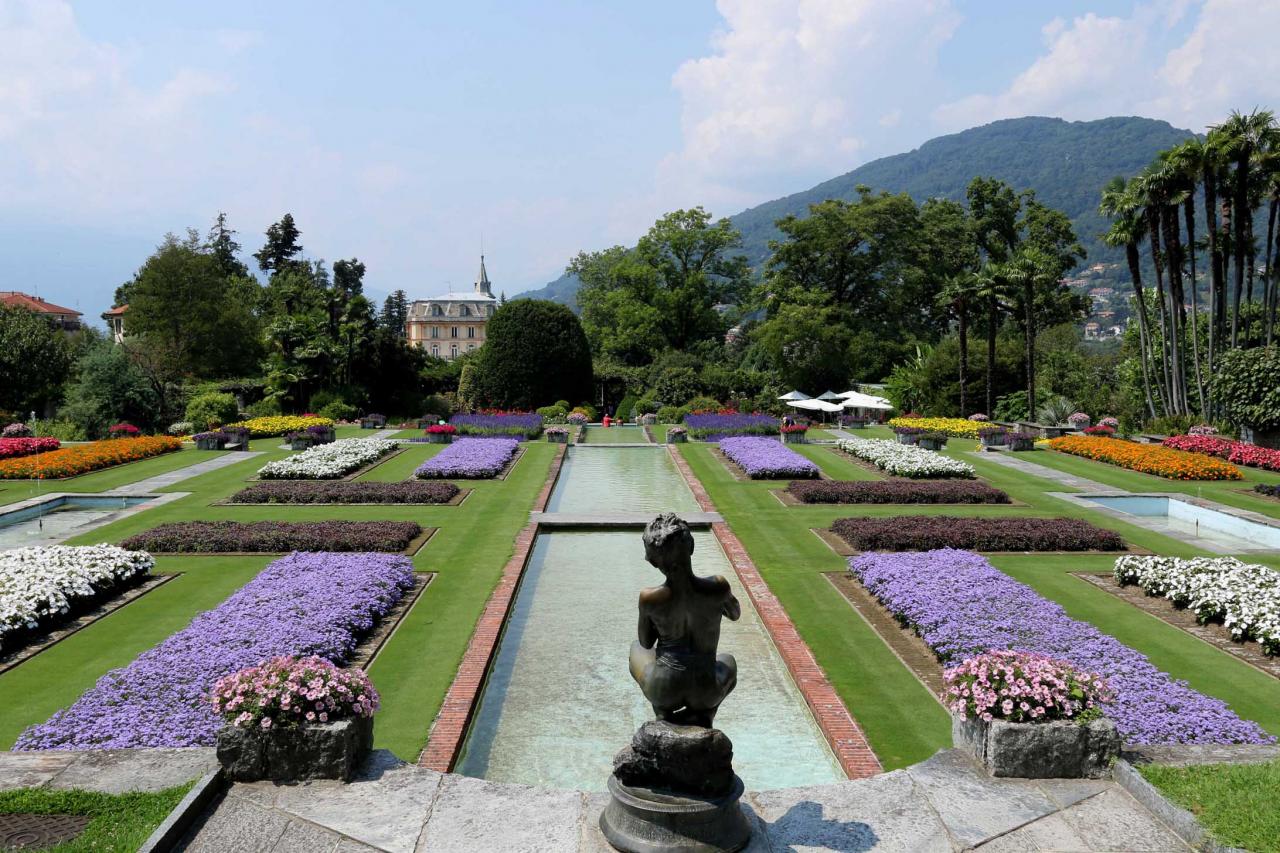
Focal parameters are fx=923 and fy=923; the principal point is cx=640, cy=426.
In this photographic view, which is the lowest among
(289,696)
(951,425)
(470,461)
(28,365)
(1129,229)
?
(951,425)

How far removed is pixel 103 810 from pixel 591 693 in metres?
5.00

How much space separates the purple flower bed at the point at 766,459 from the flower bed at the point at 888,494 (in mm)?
2434

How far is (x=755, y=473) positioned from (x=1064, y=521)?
8942 mm

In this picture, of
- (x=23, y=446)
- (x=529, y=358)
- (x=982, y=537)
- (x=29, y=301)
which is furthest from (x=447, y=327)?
(x=982, y=537)

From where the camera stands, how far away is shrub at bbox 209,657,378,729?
277 inches

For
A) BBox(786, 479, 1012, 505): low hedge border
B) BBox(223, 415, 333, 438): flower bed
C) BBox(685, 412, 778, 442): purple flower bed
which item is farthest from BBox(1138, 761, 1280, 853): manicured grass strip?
BBox(223, 415, 333, 438): flower bed

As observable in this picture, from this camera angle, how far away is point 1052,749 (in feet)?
23.6

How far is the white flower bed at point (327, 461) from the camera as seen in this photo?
24.7m

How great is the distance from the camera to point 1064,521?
18.3 meters

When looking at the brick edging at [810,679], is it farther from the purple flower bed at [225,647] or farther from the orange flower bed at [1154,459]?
the orange flower bed at [1154,459]

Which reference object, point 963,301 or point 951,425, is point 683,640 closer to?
point 951,425

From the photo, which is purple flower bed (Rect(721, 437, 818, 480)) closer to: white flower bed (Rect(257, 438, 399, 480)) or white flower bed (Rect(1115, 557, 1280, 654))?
white flower bed (Rect(257, 438, 399, 480))

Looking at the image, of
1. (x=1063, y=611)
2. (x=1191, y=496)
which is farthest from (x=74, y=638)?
(x=1191, y=496)

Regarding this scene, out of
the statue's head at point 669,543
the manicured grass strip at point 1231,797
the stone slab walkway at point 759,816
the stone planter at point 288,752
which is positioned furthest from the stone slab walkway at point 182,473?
the manicured grass strip at point 1231,797
